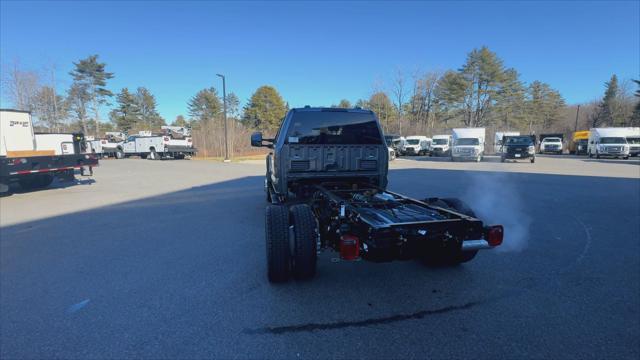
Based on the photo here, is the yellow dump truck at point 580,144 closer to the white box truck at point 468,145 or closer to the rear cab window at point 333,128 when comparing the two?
the white box truck at point 468,145

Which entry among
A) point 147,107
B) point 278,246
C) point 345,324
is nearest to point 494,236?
point 345,324

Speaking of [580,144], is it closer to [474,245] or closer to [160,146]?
[474,245]

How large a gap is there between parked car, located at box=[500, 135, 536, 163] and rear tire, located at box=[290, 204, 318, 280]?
2330cm

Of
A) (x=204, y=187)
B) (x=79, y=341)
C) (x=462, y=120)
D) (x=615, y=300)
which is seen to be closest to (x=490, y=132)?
(x=462, y=120)

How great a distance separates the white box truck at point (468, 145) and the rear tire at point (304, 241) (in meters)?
22.8

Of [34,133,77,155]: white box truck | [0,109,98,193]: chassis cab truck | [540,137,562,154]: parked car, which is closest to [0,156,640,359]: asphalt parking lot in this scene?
[0,109,98,193]: chassis cab truck

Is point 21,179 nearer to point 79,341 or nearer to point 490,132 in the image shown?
point 79,341

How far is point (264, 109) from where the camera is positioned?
60.6 metres

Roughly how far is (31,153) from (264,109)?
170ft

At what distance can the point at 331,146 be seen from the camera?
5.36m

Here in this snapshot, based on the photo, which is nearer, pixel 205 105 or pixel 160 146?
pixel 160 146

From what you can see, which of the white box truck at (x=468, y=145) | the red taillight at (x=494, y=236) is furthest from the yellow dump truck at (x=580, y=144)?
the red taillight at (x=494, y=236)

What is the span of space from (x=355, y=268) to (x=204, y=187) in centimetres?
887

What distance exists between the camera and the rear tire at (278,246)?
3.46 metres
